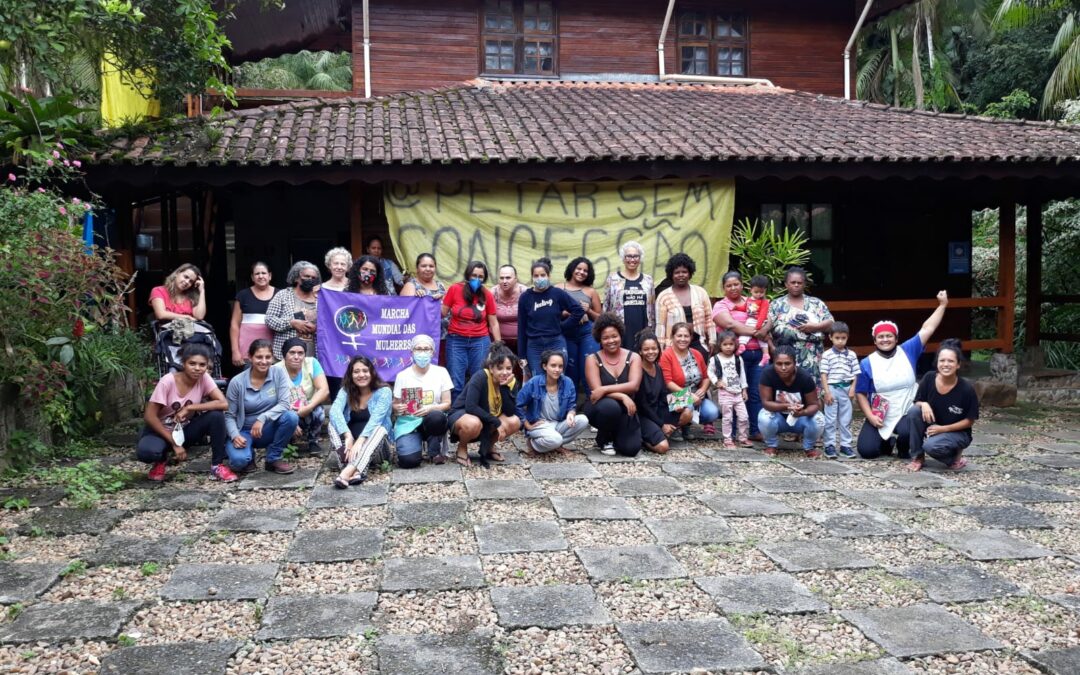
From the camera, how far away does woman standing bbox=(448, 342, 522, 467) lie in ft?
21.5

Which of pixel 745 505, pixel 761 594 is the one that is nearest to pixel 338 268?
pixel 745 505

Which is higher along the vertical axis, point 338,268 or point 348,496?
point 338,268

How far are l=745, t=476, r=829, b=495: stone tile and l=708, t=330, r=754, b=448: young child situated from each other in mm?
1183

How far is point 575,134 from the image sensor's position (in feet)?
32.8

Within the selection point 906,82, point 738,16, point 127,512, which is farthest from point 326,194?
point 906,82

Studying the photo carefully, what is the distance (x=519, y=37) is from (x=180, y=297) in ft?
27.6

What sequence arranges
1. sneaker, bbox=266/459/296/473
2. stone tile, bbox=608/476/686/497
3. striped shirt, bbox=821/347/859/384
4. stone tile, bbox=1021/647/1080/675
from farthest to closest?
1. striped shirt, bbox=821/347/859/384
2. sneaker, bbox=266/459/296/473
3. stone tile, bbox=608/476/686/497
4. stone tile, bbox=1021/647/1080/675

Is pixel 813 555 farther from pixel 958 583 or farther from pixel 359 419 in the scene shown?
pixel 359 419

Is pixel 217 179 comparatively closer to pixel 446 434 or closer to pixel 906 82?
pixel 446 434

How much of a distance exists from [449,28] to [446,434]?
8907 millimetres

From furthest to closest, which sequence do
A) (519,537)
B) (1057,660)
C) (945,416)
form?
1. (945,416)
2. (519,537)
3. (1057,660)

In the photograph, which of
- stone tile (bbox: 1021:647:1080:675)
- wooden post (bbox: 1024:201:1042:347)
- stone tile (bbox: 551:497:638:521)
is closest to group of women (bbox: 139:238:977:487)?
stone tile (bbox: 551:497:638:521)

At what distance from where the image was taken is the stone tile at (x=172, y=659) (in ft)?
10.7

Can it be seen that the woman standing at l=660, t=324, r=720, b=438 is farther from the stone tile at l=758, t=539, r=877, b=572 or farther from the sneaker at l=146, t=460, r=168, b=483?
the sneaker at l=146, t=460, r=168, b=483
